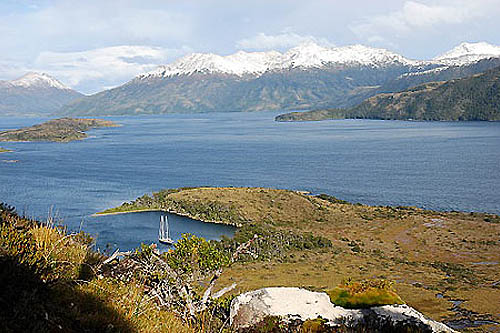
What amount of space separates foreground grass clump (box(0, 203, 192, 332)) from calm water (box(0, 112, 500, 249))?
5291 centimetres

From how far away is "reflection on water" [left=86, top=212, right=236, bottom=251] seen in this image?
2539 inches

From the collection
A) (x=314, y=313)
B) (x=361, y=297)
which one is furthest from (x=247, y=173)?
(x=314, y=313)

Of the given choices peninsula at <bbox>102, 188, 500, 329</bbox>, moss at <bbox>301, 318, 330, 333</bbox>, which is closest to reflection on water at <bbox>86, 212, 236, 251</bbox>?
peninsula at <bbox>102, 188, 500, 329</bbox>

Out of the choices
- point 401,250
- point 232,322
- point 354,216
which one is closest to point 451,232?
point 401,250

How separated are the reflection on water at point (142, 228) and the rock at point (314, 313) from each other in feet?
164

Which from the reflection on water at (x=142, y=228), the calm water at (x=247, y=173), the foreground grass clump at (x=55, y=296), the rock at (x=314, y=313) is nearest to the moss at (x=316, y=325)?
the rock at (x=314, y=313)

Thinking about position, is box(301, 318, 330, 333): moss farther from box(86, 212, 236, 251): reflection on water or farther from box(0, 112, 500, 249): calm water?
box(86, 212, 236, 251): reflection on water

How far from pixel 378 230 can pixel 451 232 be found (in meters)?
9.90

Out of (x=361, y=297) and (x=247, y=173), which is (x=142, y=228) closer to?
(x=247, y=173)

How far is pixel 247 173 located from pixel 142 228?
4663cm

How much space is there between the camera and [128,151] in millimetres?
165375

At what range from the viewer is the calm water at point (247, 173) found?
79.9m

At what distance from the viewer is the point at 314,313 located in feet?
37.5

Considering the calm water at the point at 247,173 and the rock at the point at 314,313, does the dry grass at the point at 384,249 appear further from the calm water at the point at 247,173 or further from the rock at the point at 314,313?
the rock at the point at 314,313
